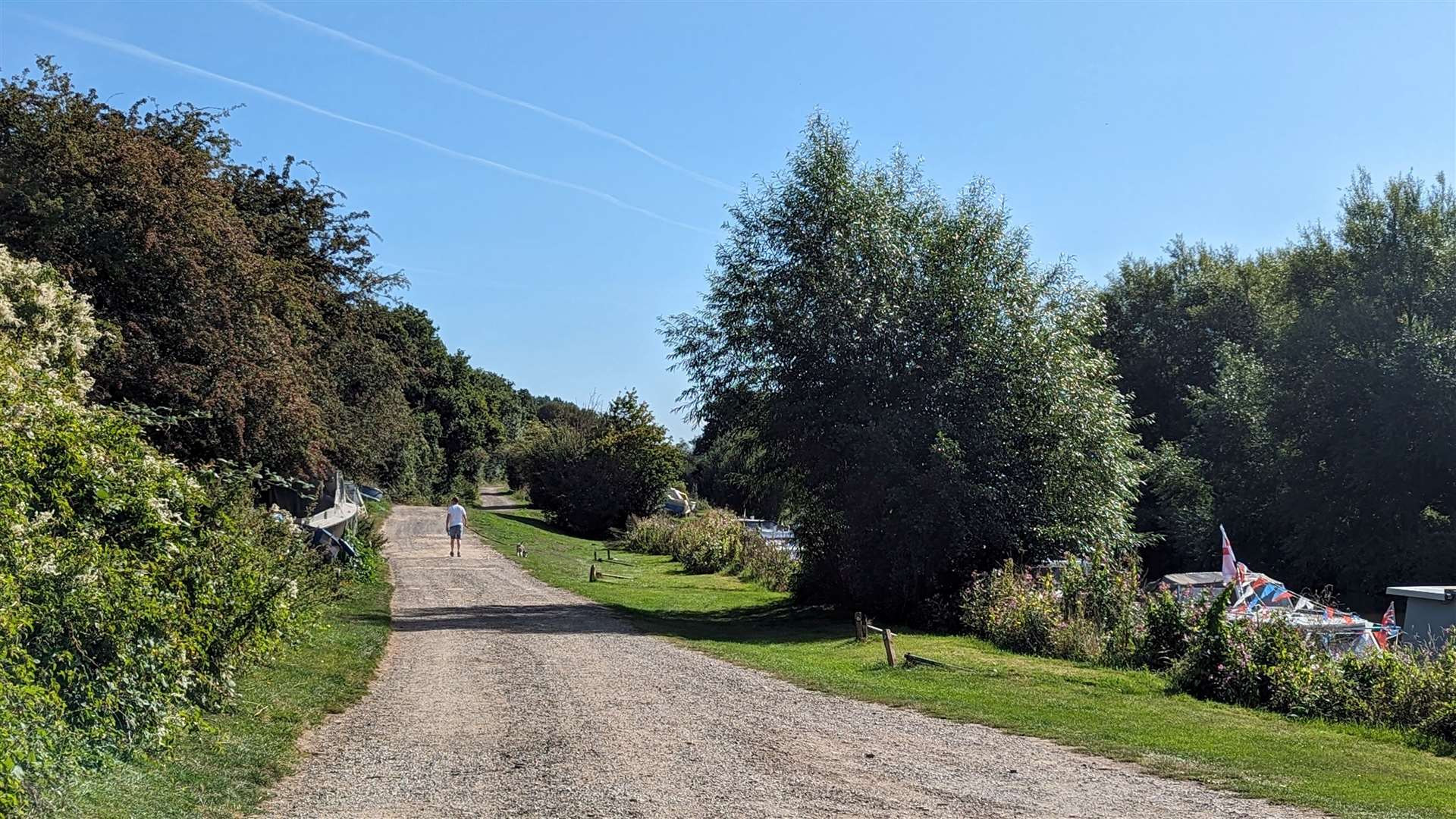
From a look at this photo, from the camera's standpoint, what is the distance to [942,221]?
979 inches

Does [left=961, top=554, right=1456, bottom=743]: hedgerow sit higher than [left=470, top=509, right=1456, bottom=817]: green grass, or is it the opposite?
[left=961, top=554, right=1456, bottom=743]: hedgerow

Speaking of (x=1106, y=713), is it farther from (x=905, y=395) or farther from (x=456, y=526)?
(x=456, y=526)

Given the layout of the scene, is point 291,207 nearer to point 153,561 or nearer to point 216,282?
point 216,282

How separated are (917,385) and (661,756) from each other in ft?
49.5

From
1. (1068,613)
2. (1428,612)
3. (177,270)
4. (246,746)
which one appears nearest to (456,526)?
(177,270)

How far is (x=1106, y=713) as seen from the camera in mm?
12438

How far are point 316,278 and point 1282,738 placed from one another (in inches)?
1133

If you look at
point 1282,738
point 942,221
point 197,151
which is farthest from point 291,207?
point 1282,738

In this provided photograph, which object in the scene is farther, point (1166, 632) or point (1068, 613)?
point (1068, 613)

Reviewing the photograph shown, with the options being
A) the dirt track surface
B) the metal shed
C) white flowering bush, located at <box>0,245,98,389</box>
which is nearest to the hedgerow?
the dirt track surface

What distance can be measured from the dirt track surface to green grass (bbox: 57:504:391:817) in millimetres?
242

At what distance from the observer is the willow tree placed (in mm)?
23125

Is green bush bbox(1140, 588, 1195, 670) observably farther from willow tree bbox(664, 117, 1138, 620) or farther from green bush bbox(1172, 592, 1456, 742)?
willow tree bbox(664, 117, 1138, 620)

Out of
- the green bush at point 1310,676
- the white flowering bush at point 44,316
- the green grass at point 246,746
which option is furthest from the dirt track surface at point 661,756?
the white flowering bush at point 44,316
